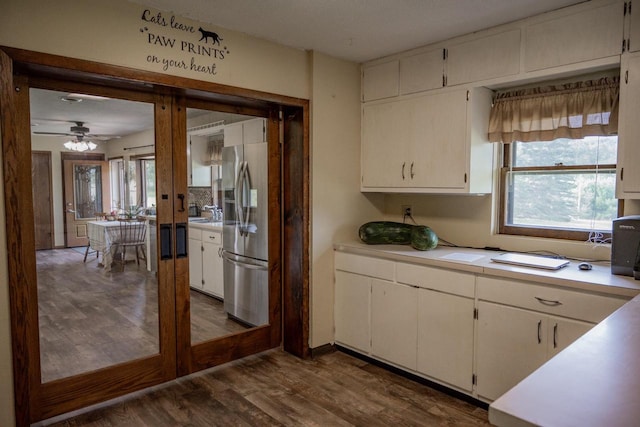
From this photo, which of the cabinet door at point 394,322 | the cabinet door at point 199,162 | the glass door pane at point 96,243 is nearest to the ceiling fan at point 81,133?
the glass door pane at point 96,243

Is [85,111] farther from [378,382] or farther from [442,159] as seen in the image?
[378,382]

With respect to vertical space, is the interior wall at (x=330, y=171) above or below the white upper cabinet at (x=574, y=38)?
below

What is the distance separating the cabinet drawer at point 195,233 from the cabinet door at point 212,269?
0.06 m

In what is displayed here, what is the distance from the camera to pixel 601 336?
50.2 inches

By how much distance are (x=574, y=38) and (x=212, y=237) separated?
9.02 feet

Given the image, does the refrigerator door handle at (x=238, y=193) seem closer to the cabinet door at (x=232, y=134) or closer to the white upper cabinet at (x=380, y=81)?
the cabinet door at (x=232, y=134)

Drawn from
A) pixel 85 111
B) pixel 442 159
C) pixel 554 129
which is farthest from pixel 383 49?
pixel 85 111

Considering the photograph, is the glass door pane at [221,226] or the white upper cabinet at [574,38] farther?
the glass door pane at [221,226]

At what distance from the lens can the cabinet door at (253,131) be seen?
131 inches

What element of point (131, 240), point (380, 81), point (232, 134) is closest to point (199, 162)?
point (232, 134)

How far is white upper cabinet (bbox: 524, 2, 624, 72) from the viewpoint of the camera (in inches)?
92.3

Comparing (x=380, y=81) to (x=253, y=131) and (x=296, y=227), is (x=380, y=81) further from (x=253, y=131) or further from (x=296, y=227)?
(x=296, y=227)

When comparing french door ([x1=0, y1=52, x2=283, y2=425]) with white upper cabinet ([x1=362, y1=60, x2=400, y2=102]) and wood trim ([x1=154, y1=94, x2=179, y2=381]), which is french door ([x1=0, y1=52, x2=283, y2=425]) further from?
white upper cabinet ([x1=362, y1=60, x2=400, y2=102])

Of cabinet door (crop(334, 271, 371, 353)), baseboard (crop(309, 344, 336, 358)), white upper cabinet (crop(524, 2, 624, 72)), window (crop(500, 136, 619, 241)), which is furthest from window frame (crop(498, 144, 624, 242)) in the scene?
baseboard (crop(309, 344, 336, 358))
